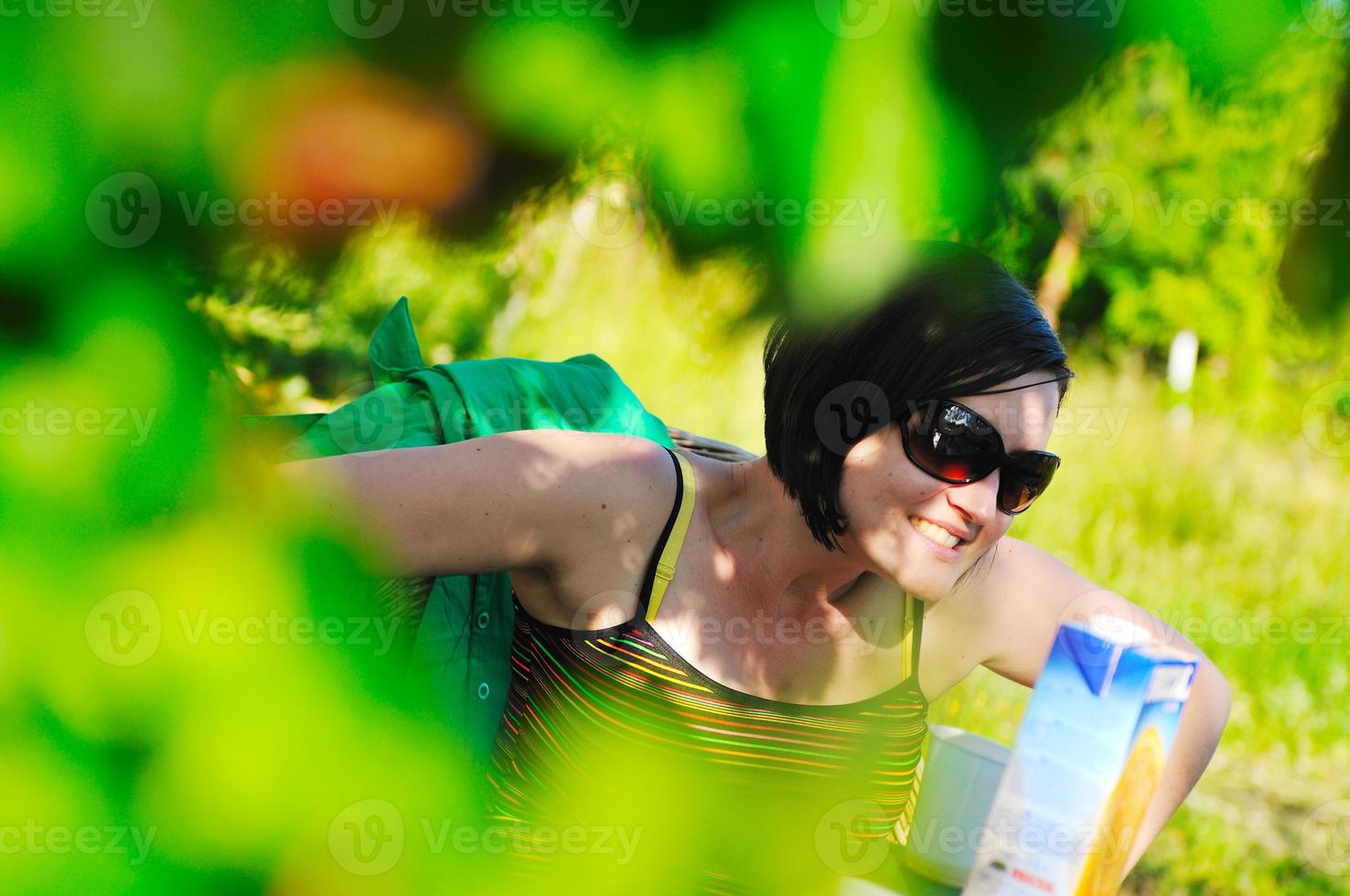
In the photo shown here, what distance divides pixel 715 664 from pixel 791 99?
0.75 meters

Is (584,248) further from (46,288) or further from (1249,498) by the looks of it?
(1249,498)

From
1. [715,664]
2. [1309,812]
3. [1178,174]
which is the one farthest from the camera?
[1178,174]

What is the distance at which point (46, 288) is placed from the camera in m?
0.43

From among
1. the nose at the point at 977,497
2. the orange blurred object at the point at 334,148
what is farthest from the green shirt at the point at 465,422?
the nose at the point at 977,497

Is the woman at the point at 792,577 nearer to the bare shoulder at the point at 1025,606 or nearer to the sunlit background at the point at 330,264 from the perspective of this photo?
the bare shoulder at the point at 1025,606

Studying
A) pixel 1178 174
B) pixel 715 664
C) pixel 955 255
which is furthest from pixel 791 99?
pixel 1178 174
